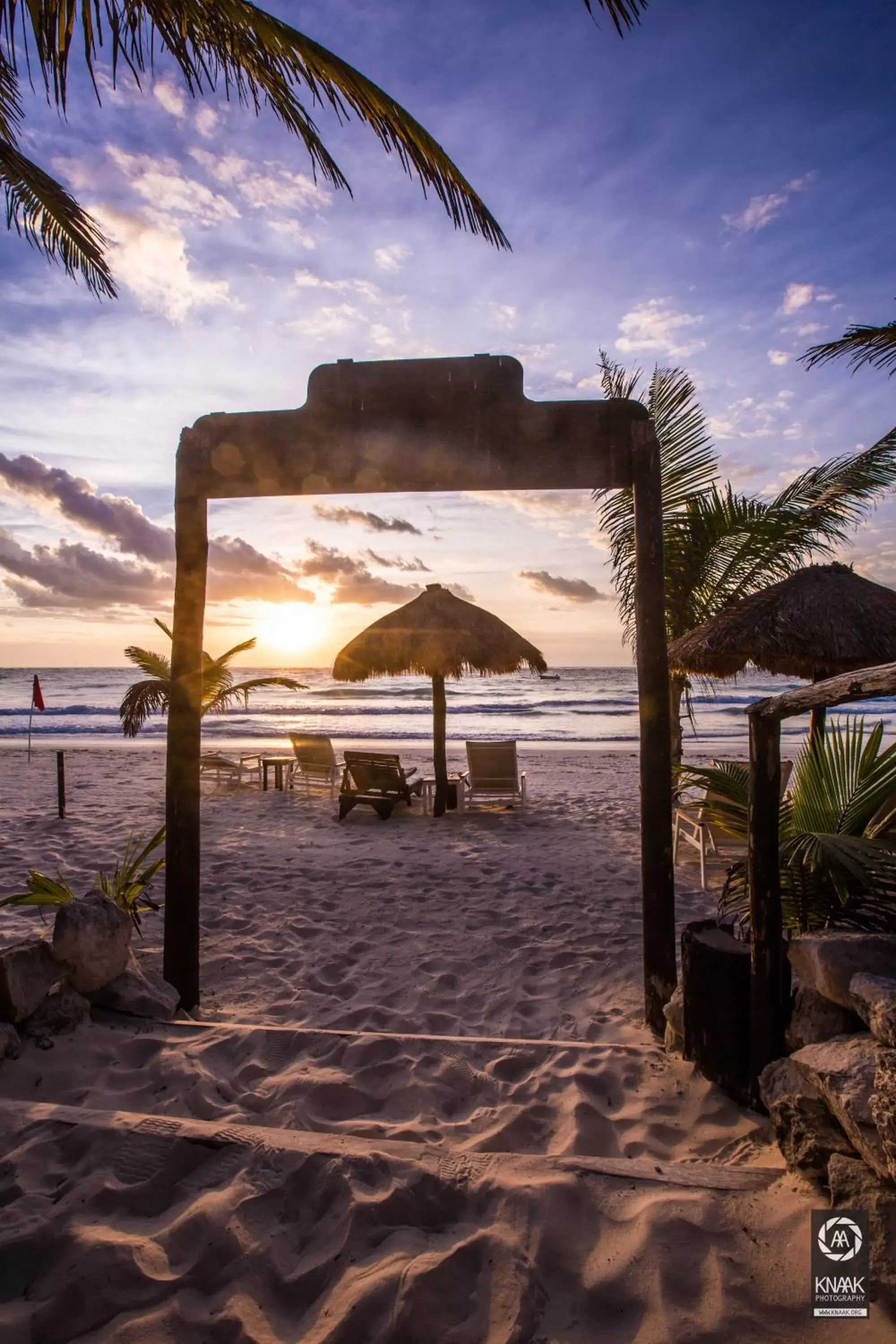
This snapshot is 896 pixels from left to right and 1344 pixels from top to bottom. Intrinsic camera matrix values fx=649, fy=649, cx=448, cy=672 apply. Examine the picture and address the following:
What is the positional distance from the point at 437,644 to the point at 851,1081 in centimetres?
814

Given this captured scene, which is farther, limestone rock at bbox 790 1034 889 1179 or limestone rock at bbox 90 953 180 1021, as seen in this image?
limestone rock at bbox 90 953 180 1021

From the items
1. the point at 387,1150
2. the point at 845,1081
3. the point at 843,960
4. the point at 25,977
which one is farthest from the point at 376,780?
the point at 845,1081

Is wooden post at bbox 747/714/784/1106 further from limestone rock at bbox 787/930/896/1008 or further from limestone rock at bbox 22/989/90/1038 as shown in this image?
limestone rock at bbox 22/989/90/1038

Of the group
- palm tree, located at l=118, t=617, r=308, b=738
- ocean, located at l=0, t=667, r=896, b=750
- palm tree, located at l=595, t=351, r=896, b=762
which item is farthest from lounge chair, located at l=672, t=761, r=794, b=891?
ocean, located at l=0, t=667, r=896, b=750

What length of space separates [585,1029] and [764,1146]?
4.21ft

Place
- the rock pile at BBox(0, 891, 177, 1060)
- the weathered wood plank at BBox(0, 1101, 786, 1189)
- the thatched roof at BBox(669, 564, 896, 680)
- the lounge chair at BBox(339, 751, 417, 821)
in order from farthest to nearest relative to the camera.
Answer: the lounge chair at BBox(339, 751, 417, 821) < the thatched roof at BBox(669, 564, 896, 680) < the rock pile at BBox(0, 891, 177, 1060) < the weathered wood plank at BBox(0, 1101, 786, 1189)

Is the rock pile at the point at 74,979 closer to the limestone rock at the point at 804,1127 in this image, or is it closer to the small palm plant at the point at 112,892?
the small palm plant at the point at 112,892

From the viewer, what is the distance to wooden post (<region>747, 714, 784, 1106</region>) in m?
2.56

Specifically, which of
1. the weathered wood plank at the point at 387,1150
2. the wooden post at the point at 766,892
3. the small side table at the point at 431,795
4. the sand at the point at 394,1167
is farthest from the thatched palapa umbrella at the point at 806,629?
the weathered wood plank at the point at 387,1150

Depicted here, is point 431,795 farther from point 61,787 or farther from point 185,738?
point 185,738

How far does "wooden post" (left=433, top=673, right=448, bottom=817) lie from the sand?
4.47 m

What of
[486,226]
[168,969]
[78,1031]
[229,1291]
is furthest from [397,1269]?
[486,226]

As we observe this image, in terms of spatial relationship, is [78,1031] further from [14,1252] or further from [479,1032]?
[479,1032]

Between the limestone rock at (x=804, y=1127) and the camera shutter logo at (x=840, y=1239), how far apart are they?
191 millimetres
